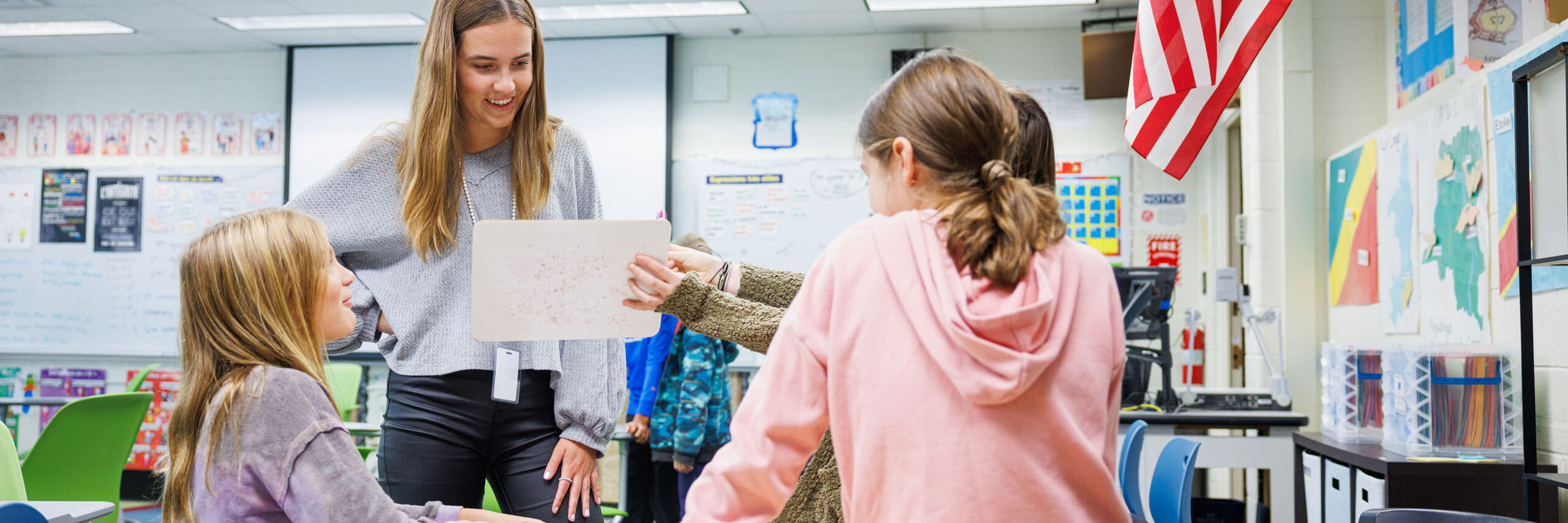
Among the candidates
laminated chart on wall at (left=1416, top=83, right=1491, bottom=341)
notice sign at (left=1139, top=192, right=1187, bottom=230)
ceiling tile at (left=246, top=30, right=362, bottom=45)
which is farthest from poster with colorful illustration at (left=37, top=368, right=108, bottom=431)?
laminated chart on wall at (left=1416, top=83, right=1491, bottom=341)

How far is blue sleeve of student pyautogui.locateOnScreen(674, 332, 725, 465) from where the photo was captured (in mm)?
3736

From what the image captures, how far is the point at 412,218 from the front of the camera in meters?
1.43

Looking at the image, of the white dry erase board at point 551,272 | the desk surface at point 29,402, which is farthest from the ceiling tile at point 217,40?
the white dry erase board at point 551,272

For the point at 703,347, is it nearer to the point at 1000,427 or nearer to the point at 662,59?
the point at 662,59

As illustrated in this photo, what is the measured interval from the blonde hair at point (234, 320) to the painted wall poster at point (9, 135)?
6.35 metres

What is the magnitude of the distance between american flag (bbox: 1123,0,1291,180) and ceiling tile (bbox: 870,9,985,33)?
129 inches

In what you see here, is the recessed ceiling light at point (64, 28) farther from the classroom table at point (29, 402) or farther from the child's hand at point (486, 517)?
the child's hand at point (486, 517)

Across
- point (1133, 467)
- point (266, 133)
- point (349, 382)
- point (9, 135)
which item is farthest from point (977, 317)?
point (9, 135)

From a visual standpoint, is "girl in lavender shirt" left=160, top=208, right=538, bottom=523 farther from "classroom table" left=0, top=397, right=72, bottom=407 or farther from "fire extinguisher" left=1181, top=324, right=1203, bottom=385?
"fire extinguisher" left=1181, top=324, right=1203, bottom=385

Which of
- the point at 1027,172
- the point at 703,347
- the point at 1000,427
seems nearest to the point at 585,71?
the point at 703,347

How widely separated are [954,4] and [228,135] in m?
4.35

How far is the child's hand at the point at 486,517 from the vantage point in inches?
53.2

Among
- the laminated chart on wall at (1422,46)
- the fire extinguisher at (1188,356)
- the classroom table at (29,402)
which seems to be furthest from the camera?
the fire extinguisher at (1188,356)

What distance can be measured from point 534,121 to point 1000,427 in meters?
0.92
